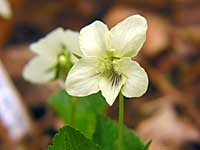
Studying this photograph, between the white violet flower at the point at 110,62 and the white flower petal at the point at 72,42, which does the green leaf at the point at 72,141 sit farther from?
the white flower petal at the point at 72,42

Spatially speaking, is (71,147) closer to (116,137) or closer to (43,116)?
(116,137)

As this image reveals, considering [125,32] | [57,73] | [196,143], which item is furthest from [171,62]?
[125,32]

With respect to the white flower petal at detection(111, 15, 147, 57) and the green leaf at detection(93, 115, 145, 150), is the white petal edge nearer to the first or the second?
the white flower petal at detection(111, 15, 147, 57)

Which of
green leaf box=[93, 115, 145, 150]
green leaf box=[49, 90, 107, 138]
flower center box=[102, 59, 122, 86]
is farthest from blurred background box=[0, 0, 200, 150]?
flower center box=[102, 59, 122, 86]

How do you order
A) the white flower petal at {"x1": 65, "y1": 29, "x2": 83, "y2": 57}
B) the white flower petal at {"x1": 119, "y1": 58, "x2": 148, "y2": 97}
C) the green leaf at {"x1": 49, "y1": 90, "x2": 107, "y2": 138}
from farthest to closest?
the green leaf at {"x1": 49, "y1": 90, "x2": 107, "y2": 138}, the white flower petal at {"x1": 65, "y1": 29, "x2": 83, "y2": 57}, the white flower petal at {"x1": 119, "y1": 58, "x2": 148, "y2": 97}

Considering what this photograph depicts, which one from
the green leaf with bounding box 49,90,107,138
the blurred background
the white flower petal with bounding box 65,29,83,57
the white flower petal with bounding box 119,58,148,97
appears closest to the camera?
the white flower petal with bounding box 119,58,148,97

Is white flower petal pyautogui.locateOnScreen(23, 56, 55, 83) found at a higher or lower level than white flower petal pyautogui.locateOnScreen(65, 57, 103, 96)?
lower

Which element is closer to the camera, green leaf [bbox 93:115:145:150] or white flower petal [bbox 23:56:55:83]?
green leaf [bbox 93:115:145:150]

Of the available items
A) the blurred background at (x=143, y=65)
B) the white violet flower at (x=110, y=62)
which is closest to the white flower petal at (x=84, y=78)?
the white violet flower at (x=110, y=62)
